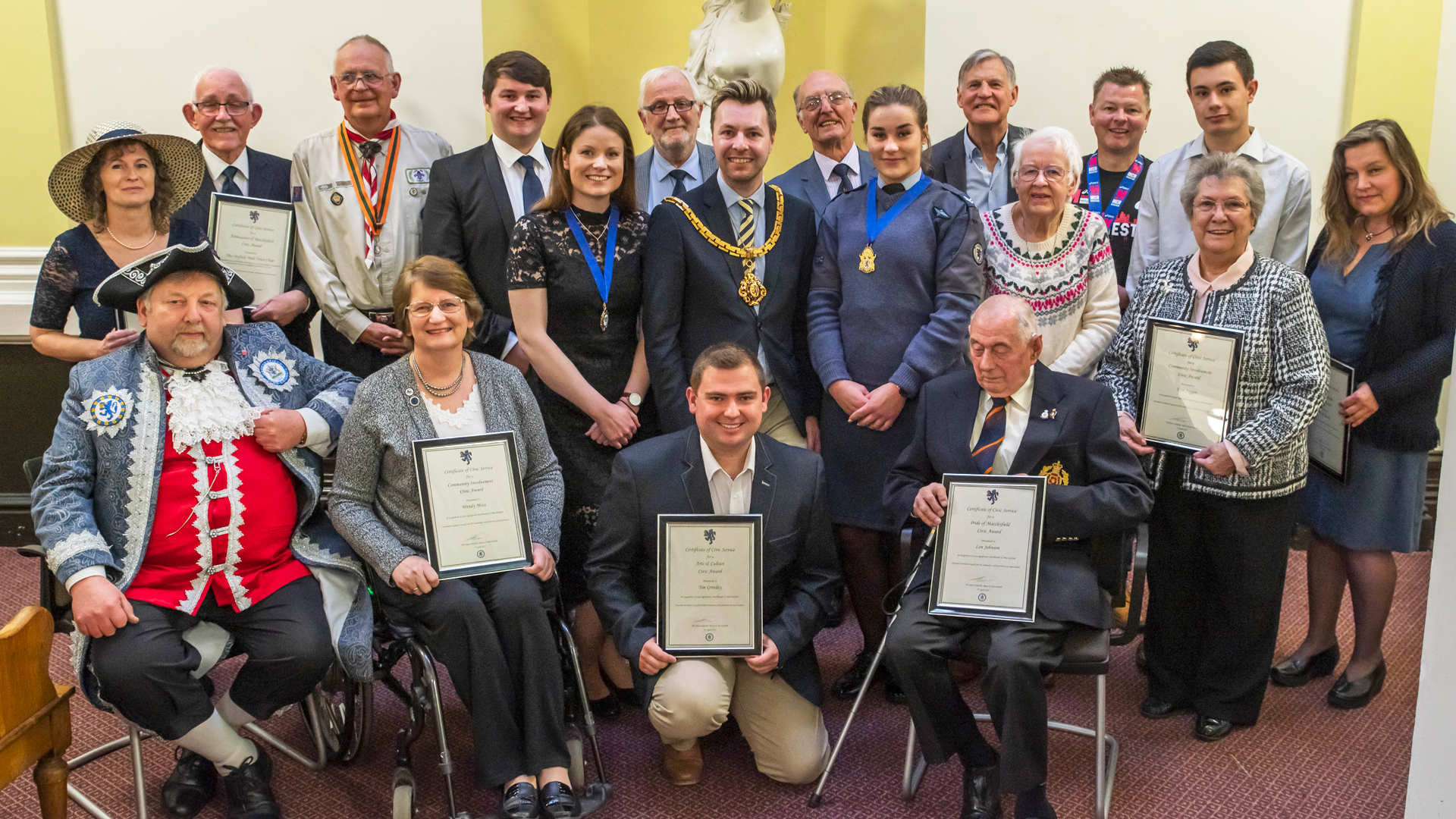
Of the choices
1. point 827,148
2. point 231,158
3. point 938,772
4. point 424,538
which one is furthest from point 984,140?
point 231,158

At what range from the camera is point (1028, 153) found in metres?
3.14

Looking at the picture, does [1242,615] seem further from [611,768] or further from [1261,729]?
[611,768]

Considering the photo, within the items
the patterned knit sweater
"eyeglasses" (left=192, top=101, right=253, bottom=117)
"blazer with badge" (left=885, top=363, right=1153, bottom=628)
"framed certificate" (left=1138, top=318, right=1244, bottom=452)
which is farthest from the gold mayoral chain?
"eyeglasses" (left=192, top=101, right=253, bottom=117)

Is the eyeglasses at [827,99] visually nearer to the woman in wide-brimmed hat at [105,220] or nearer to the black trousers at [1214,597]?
the black trousers at [1214,597]

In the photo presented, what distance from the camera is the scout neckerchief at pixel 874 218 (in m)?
3.17

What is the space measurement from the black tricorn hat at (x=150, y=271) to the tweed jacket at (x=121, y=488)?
4.7 inches

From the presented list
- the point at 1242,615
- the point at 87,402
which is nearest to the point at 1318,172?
the point at 1242,615

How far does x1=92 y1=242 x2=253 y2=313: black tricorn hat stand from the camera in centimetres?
271

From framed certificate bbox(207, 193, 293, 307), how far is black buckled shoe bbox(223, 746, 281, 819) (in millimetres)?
1448

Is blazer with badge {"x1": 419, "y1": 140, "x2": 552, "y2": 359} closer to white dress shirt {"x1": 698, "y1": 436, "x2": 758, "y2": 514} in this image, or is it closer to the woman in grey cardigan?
white dress shirt {"x1": 698, "y1": 436, "x2": 758, "y2": 514}

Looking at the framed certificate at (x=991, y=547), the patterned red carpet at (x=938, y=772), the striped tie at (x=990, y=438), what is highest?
the striped tie at (x=990, y=438)

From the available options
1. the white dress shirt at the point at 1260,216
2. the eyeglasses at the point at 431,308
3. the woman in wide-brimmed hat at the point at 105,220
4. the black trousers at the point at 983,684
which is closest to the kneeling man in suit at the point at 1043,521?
the black trousers at the point at 983,684

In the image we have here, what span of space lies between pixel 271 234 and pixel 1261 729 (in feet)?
11.2

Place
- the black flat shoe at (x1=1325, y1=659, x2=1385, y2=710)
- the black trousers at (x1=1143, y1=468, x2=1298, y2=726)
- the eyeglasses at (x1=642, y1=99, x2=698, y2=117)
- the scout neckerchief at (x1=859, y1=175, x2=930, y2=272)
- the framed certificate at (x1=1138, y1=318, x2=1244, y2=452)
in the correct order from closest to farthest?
the framed certificate at (x1=1138, y1=318, x2=1244, y2=452) < the black trousers at (x1=1143, y1=468, x2=1298, y2=726) < the scout neckerchief at (x1=859, y1=175, x2=930, y2=272) < the black flat shoe at (x1=1325, y1=659, x2=1385, y2=710) < the eyeglasses at (x1=642, y1=99, x2=698, y2=117)
